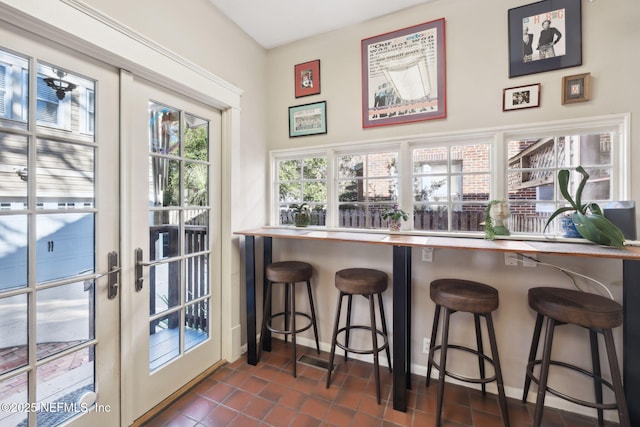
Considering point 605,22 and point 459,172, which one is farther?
point 459,172

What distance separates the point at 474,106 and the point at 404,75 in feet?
2.03

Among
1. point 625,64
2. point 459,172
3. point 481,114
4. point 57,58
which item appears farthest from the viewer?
point 459,172

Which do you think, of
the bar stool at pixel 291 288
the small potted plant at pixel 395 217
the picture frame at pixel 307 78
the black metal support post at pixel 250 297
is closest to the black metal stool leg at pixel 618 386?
the small potted plant at pixel 395 217

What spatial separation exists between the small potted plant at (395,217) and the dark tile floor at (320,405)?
1.21 metres

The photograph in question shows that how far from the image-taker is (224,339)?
2.32 m

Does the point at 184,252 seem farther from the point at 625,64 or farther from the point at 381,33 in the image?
the point at 625,64

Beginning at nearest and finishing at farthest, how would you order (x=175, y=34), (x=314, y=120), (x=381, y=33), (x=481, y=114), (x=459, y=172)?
(x=175, y=34) → (x=481, y=114) → (x=459, y=172) → (x=381, y=33) → (x=314, y=120)

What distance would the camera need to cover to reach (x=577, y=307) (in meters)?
1.45

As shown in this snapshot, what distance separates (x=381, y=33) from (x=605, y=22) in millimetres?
1470

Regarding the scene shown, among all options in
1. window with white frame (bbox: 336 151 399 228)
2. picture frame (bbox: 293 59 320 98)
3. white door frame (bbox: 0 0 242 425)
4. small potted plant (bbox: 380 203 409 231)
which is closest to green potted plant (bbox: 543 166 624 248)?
small potted plant (bbox: 380 203 409 231)

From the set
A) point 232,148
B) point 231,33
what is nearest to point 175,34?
point 231,33

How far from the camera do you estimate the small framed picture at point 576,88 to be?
173 centimetres

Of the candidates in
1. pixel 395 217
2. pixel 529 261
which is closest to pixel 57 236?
pixel 395 217

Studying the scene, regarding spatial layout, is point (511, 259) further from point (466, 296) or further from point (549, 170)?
point (549, 170)
